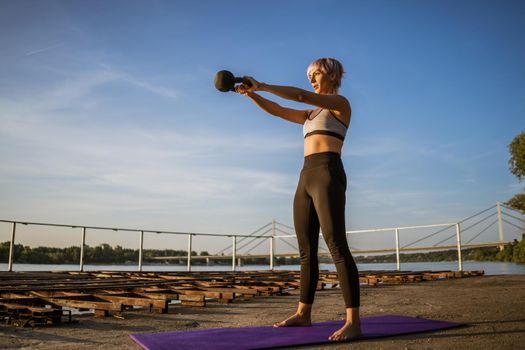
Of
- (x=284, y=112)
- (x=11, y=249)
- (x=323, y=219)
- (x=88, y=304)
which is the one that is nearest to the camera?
(x=323, y=219)

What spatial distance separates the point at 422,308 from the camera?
119 inches

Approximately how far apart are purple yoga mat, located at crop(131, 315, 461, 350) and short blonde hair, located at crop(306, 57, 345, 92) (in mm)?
1287

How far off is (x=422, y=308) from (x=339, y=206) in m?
1.46

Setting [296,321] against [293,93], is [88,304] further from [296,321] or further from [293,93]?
[293,93]

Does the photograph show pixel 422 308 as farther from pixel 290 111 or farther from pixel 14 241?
pixel 14 241

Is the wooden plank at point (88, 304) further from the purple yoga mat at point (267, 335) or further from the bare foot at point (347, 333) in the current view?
the bare foot at point (347, 333)

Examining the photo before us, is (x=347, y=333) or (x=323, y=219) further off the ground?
(x=323, y=219)

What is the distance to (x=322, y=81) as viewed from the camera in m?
2.32

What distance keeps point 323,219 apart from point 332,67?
0.85m

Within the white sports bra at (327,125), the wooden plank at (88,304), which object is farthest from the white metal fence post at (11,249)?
the white sports bra at (327,125)

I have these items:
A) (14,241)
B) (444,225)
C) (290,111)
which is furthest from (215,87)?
(444,225)

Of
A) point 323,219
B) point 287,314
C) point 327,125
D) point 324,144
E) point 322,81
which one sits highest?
point 322,81

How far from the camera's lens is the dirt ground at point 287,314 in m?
1.74

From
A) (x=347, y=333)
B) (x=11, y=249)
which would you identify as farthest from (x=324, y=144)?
(x=11, y=249)
